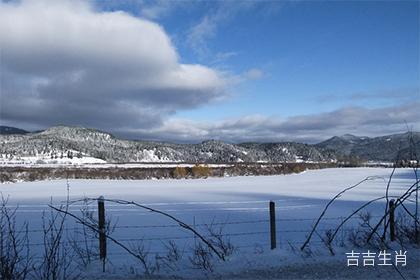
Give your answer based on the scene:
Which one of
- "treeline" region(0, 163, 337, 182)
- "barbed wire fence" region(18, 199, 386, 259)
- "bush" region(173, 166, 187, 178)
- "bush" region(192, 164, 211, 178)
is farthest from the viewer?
"bush" region(192, 164, 211, 178)

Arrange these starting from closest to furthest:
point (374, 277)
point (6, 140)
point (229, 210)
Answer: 1. point (374, 277)
2. point (229, 210)
3. point (6, 140)

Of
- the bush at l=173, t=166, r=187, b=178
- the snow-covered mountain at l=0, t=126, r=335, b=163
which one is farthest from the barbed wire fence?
the snow-covered mountain at l=0, t=126, r=335, b=163

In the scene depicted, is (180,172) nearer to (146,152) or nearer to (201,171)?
(201,171)

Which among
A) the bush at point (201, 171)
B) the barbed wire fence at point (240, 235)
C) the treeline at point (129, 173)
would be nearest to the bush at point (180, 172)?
the treeline at point (129, 173)

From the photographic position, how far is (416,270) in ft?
20.5

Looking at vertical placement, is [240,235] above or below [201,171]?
below

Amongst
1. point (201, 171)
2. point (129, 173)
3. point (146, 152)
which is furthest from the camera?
point (146, 152)

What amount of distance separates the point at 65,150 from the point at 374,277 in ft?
585

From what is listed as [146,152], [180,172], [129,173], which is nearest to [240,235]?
[129,173]

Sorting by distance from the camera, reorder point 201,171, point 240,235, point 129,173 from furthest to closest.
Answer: point 201,171 < point 129,173 < point 240,235

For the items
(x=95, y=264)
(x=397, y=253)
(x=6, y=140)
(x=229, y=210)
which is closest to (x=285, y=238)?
(x=397, y=253)

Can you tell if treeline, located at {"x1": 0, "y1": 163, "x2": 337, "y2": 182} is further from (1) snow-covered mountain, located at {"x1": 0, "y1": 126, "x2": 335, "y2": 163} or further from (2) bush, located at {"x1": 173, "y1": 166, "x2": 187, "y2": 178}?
(1) snow-covered mountain, located at {"x1": 0, "y1": 126, "x2": 335, "y2": 163}

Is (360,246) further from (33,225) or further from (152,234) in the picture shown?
(33,225)

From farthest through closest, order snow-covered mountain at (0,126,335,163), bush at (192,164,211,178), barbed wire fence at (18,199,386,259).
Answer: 1. snow-covered mountain at (0,126,335,163)
2. bush at (192,164,211,178)
3. barbed wire fence at (18,199,386,259)
